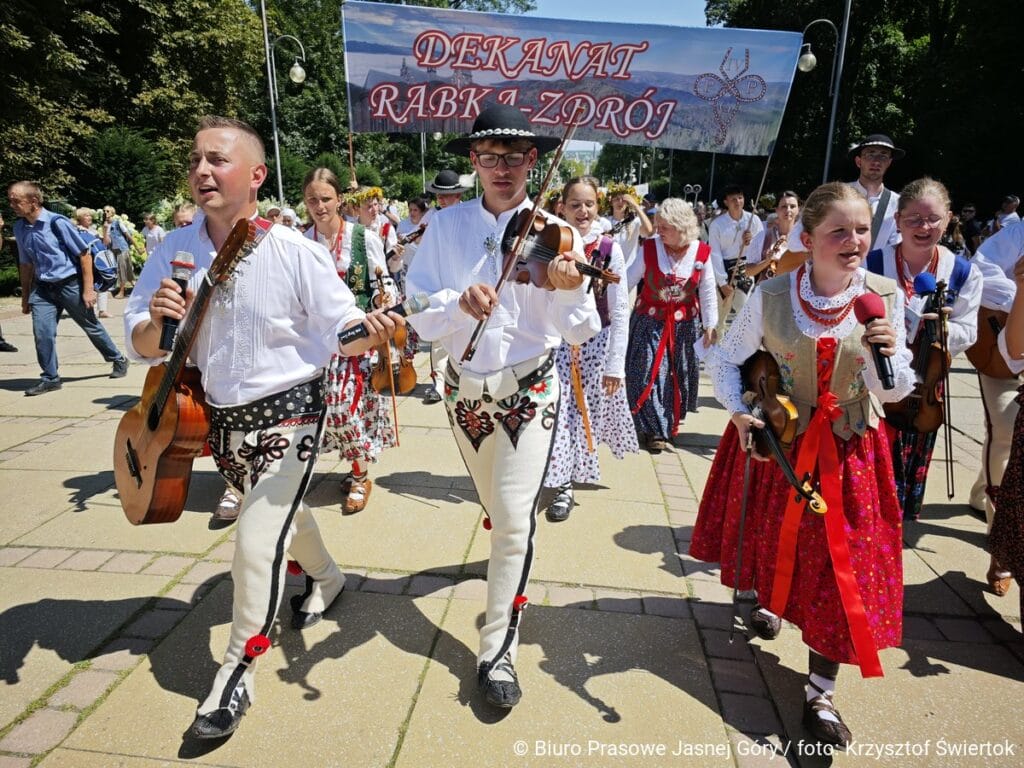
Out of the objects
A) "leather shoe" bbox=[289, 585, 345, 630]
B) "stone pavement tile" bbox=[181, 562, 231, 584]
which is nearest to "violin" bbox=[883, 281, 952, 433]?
"leather shoe" bbox=[289, 585, 345, 630]

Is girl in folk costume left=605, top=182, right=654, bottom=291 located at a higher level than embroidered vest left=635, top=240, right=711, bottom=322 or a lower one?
higher

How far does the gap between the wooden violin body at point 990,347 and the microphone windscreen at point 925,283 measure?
3.72 feet

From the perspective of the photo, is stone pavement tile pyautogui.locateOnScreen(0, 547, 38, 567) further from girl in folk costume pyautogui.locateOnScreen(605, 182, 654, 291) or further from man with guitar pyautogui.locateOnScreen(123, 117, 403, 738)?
girl in folk costume pyautogui.locateOnScreen(605, 182, 654, 291)

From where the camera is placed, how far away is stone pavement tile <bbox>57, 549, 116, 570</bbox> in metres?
3.47

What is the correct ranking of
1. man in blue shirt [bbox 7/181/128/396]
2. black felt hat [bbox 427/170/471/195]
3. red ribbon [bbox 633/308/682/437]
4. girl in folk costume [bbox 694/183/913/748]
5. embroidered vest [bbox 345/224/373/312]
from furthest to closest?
black felt hat [bbox 427/170/471/195] → man in blue shirt [bbox 7/181/128/396] → red ribbon [bbox 633/308/682/437] → embroidered vest [bbox 345/224/373/312] → girl in folk costume [bbox 694/183/913/748]

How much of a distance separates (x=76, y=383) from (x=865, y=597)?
313 inches

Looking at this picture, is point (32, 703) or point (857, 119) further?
point (857, 119)

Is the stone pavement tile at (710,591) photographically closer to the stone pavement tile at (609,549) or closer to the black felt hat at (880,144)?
the stone pavement tile at (609,549)

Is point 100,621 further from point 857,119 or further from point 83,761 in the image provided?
point 857,119

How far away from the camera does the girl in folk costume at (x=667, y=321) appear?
5.28 meters

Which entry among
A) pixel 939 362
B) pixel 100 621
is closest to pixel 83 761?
pixel 100 621

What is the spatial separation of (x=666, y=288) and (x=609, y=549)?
244cm

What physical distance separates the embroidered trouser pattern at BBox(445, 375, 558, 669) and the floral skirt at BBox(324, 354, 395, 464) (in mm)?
1788

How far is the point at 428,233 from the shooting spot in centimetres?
274
